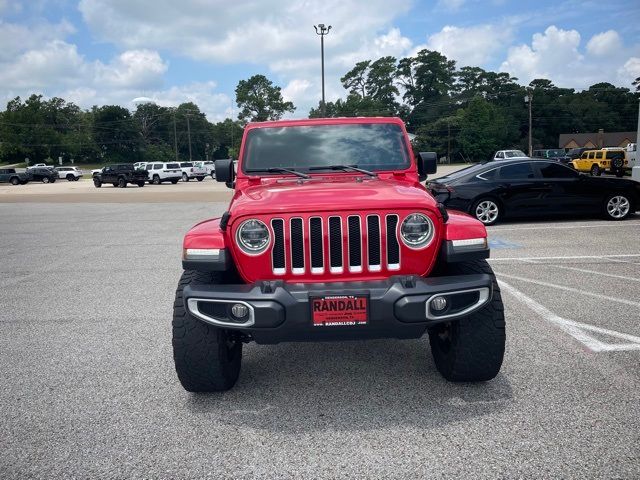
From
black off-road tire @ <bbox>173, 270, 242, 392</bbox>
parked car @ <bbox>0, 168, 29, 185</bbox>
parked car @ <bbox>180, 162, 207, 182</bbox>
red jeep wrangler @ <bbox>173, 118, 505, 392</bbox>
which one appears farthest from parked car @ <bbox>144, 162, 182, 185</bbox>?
black off-road tire @ <bbox>173, 270, 242, 392</bbox>

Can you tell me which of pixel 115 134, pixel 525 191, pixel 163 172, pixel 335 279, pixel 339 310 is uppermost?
pixel 115 134

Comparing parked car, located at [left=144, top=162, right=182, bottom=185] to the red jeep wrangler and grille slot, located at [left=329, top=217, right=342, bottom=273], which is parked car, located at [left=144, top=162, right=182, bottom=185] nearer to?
the red jeep wrangler

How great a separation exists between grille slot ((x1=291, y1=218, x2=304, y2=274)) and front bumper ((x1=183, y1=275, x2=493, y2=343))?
12 cm

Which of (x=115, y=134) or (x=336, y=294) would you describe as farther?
(x=115, y=134)

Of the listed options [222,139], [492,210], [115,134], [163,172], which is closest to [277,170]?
[492,210]

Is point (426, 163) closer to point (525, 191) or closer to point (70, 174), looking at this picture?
point (525, 191)

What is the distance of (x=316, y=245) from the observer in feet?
10.7

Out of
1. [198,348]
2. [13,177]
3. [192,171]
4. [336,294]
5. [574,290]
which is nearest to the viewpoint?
[336,294]

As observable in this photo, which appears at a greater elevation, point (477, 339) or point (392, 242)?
point (392, 242)

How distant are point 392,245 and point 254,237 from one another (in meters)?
0.85

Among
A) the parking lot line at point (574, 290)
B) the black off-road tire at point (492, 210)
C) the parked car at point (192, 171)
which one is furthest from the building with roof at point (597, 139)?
the parking lot line at point (574, 290)

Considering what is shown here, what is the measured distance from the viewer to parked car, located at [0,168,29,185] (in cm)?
4891

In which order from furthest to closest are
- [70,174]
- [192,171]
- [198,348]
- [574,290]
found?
[70,174] < [192,171] < [574,290] < [198,348]

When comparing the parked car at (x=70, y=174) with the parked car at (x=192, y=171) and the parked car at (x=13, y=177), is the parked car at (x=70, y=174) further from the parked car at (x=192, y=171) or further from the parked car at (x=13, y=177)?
A: the parked car at (x=192, y=171)
